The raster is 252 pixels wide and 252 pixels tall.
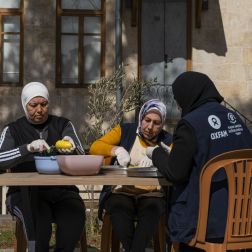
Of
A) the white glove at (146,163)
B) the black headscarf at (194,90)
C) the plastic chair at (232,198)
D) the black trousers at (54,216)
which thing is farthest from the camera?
the black trousers at (54,216)

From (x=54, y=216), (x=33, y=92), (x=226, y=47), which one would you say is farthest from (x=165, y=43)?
(x=54, y=216)

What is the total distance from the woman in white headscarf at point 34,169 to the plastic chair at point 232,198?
3.37 ft

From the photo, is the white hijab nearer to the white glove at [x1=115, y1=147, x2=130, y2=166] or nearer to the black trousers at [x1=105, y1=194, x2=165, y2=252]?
the white glove at [x1=115, y1=147, x2=130, y2=166]

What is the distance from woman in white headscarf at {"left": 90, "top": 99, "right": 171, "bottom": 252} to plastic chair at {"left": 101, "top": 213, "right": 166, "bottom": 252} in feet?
0.48

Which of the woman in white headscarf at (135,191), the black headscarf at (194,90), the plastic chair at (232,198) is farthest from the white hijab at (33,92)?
the plastic chair at (232,198)

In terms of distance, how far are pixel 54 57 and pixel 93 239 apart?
13.5 ft

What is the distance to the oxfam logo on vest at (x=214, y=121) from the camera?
11.6 ft

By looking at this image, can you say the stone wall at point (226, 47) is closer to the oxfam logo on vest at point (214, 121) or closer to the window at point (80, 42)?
the window at point (80, 42)

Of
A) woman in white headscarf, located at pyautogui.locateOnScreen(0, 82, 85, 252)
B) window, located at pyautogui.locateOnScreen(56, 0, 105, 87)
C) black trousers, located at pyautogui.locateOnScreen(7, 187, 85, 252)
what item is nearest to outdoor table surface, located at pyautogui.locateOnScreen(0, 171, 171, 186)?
woman in white headscarf, located at pyautogui.locateOnScreen(0, 82, 85, 252)

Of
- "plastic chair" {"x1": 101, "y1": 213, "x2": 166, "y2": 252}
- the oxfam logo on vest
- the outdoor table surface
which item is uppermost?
the oxfam logo on vest

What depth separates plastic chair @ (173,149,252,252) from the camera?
3498mm

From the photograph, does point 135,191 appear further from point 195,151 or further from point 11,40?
point 11,40

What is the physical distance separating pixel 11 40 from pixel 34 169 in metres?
6.03

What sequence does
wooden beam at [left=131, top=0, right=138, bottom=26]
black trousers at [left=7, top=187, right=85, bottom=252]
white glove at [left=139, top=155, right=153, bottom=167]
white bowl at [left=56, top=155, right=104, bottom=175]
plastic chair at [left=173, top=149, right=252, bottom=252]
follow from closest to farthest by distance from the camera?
plastic chair at [left=173, top=149, right=252, bottom=252] < white bowl at [left=56, top=155, right=104, bottom=175] < white glove at [left=139, top=155, right=153, bottom=167] < black trousers at [left=7, top=187, right=85, bottom=252] < wooden beam at [left=131, top=0, right=138, bottom=26]
